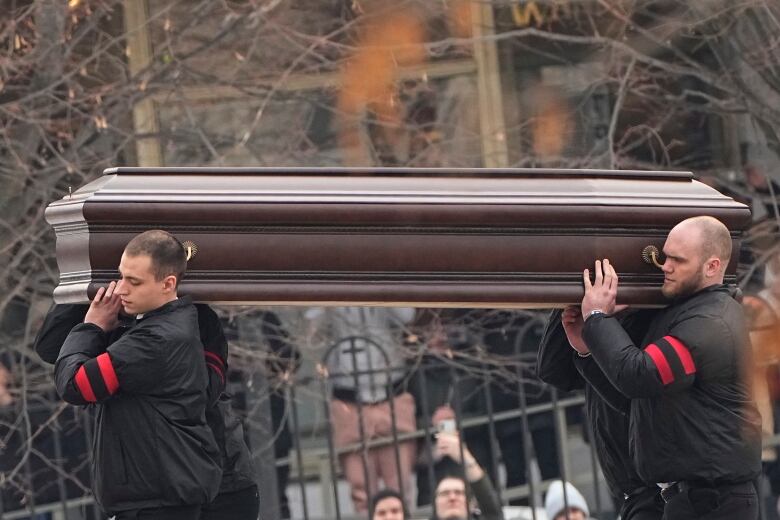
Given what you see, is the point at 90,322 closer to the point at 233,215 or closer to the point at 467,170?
the point at 233,215

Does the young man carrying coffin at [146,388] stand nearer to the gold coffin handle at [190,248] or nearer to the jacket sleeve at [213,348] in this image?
the gold coffin handle at [190,248]

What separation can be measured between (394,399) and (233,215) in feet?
11.2

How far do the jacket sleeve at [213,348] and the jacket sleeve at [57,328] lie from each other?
1.17 feet

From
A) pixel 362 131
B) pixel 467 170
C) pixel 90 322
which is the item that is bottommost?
pixel 90 322

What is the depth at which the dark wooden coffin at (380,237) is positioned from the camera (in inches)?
194

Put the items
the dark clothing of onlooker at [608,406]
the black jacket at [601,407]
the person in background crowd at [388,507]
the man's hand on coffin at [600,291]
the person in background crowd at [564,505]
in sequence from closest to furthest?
the man's hand on coffin at [600,291]
the dark clothing of onlooker at [608,406]
the black jacket at [601,407]
the person in background crowd at [388,507]
the person in background crowd at [564,505]

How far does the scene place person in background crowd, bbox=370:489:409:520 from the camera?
300 inches

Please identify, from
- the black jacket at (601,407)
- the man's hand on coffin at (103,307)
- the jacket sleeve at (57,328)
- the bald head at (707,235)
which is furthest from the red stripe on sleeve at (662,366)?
the jacket sleeve at (57,328)

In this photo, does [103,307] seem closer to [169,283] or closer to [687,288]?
[169,283]

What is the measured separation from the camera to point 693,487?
4891mm

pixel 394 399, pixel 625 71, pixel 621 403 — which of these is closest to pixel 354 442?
pixel 394 399

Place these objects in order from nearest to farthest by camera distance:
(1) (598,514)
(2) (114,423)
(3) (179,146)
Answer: (2) (114,423)
(1) (598,514)
(3) (179,146)

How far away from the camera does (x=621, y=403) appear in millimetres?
5168

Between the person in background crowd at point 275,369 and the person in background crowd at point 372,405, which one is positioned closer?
the person in background crowd at point 372,405
